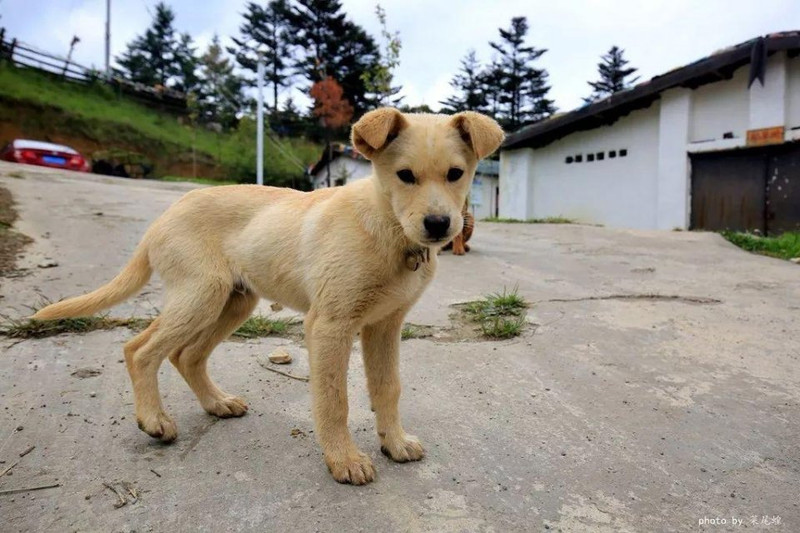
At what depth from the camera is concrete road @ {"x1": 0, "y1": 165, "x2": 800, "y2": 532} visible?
2115mm

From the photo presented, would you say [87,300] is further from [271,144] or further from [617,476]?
[271,144]

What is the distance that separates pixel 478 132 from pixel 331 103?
37592 millimetres

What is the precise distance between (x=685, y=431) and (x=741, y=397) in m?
0.66

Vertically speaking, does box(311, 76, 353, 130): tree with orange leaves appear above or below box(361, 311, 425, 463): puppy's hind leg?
above

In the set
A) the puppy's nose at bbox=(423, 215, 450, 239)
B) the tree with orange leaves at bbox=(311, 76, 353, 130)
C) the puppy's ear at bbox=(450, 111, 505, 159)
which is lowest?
the puppy's nose at bbox=(423, 215, 450, 239)

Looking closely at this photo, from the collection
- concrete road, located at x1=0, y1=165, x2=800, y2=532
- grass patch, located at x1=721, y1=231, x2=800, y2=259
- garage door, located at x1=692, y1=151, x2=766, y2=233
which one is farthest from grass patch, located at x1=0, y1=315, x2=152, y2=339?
garage door, located at x1=692, y1=151, x2=766, y2=233

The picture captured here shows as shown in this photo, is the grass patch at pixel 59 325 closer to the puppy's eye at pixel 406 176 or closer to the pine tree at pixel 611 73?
the puppy's eye at pixel 406 176

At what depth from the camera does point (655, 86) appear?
14.5 m

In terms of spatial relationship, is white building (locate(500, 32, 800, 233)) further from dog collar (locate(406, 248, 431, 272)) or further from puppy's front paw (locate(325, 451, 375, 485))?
puppy's front paw (locate(325, 451, 375, 485))

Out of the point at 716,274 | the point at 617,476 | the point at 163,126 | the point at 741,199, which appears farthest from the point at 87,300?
the point at 163,126

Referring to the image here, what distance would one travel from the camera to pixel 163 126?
3753 cm

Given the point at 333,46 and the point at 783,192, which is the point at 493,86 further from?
the point at 783,192

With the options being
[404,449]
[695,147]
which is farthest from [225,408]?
[695,147]

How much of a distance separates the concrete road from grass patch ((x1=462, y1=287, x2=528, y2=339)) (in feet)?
0.51
